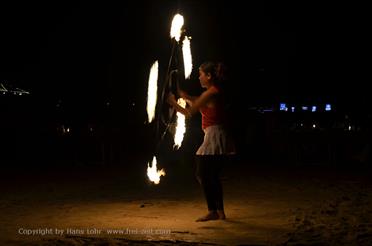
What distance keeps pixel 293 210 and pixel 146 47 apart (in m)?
19.3

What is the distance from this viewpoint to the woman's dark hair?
7258 millimetres

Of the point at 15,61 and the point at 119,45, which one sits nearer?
the point at 15,61

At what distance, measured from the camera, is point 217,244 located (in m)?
5.76

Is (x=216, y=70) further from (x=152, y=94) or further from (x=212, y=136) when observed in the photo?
(x=152, y=94)

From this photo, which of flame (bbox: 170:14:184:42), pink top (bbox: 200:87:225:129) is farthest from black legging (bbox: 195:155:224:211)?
flame (bbox: 170:14:184:42)

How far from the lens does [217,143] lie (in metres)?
7.10

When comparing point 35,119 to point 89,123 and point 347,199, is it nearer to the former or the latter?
point 89,123

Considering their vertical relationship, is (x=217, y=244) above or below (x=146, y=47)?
below

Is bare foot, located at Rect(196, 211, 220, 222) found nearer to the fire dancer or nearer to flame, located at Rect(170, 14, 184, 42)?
the fire dancer

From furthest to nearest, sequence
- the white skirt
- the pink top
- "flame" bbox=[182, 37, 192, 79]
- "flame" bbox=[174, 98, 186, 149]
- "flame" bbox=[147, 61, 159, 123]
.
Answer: "flame" bbox=[182, 37, 192, 79] < "flame" bbox=[147, 61, 159, 123] < "flame" bbox=[174, 98, 186, 149] < the pink top < the white skirt

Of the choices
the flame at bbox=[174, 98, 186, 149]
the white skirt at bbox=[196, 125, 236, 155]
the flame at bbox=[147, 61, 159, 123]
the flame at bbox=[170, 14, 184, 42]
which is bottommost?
the white skirt at bbox=[196, 125, 236, 155]

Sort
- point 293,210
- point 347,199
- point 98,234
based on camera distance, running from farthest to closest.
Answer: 1. point 347,199
2. point 293,210
3. point 98,234

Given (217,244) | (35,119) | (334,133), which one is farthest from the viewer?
(35,119)

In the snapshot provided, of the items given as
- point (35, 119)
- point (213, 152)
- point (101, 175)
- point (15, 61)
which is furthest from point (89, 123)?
point (213, 152)
